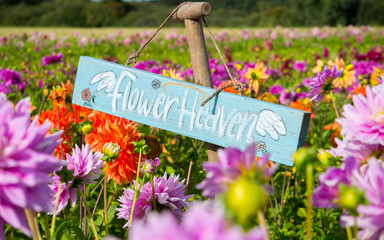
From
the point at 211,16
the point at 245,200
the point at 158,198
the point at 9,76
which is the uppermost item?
the point at 211,16

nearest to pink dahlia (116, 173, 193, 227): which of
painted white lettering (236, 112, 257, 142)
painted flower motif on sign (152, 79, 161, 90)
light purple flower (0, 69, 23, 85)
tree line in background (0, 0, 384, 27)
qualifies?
painted white lettering (236, 112, 257, 142)

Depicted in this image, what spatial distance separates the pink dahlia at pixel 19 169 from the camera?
1.58ft

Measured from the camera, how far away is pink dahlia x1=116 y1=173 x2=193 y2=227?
905mm

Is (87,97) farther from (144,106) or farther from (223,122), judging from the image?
(223,122)

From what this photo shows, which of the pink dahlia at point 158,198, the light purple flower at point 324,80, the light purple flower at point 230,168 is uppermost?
the light purple flower at point 324,80

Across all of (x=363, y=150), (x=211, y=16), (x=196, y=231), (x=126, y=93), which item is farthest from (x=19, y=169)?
(x=211, y=16)

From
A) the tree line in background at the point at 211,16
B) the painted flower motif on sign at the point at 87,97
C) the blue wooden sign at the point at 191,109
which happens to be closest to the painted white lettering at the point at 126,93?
the blue wooden sign at the point at 191,109

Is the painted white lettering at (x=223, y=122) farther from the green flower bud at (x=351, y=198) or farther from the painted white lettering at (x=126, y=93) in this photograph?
the green flower bud at (x=351, y=198)

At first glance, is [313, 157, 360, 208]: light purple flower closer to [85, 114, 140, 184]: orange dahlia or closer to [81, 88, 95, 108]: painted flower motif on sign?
[85, 114, 140, 184]: orange dahlia

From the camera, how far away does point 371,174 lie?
49cm

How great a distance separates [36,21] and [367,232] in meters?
27.3

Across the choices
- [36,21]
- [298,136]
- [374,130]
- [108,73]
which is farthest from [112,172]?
[36,21]

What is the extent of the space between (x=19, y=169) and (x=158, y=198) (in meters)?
0.45

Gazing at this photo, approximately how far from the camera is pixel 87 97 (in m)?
1.21
